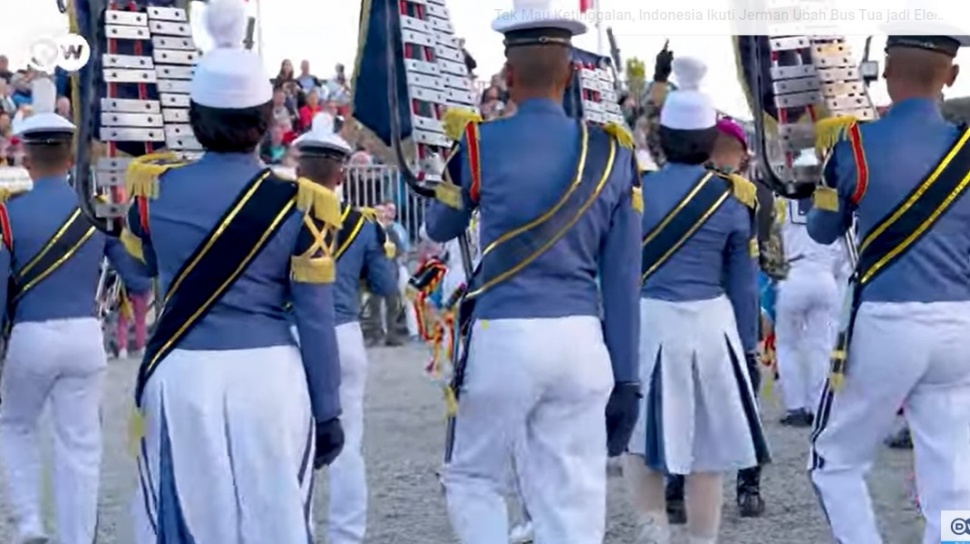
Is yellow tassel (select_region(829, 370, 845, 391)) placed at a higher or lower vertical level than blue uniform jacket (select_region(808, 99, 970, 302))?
lower

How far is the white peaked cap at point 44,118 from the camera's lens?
6836 mm

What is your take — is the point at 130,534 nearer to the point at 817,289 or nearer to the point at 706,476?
the point at 706,476

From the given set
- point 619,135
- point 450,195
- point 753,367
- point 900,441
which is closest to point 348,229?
point 753,367

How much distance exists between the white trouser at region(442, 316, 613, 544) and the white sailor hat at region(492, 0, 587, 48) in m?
0.83

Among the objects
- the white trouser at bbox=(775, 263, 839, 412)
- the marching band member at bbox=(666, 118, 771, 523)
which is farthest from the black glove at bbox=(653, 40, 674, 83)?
the white trouser at bbox=(775, 263, 839, 412)

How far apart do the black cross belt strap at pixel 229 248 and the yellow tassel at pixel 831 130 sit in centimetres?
187

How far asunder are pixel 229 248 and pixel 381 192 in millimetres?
15665

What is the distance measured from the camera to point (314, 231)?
4.62 metres

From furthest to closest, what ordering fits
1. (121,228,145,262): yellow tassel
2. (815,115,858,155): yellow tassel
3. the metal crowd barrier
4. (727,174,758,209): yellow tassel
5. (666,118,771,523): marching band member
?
the metal crowd barrier
(666,118,771,523): marching band member
(727,174,758,209): yellow tassel
(815,115,858,155): yellow tassel
(121,228,145,262): yellow tassel

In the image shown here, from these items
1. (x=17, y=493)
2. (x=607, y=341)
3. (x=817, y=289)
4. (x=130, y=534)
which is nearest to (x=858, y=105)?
(x=607, y=341)

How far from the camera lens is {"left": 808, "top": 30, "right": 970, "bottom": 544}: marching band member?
5.39 m

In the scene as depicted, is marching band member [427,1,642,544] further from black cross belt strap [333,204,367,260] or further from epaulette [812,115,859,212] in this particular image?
black cross belt strap [333,204,367,260]

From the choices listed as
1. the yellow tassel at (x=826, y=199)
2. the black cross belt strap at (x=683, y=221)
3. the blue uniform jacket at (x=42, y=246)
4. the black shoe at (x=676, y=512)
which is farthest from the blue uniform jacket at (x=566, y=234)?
the black shoe at (x=676, y=512)

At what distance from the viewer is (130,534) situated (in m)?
5.11
